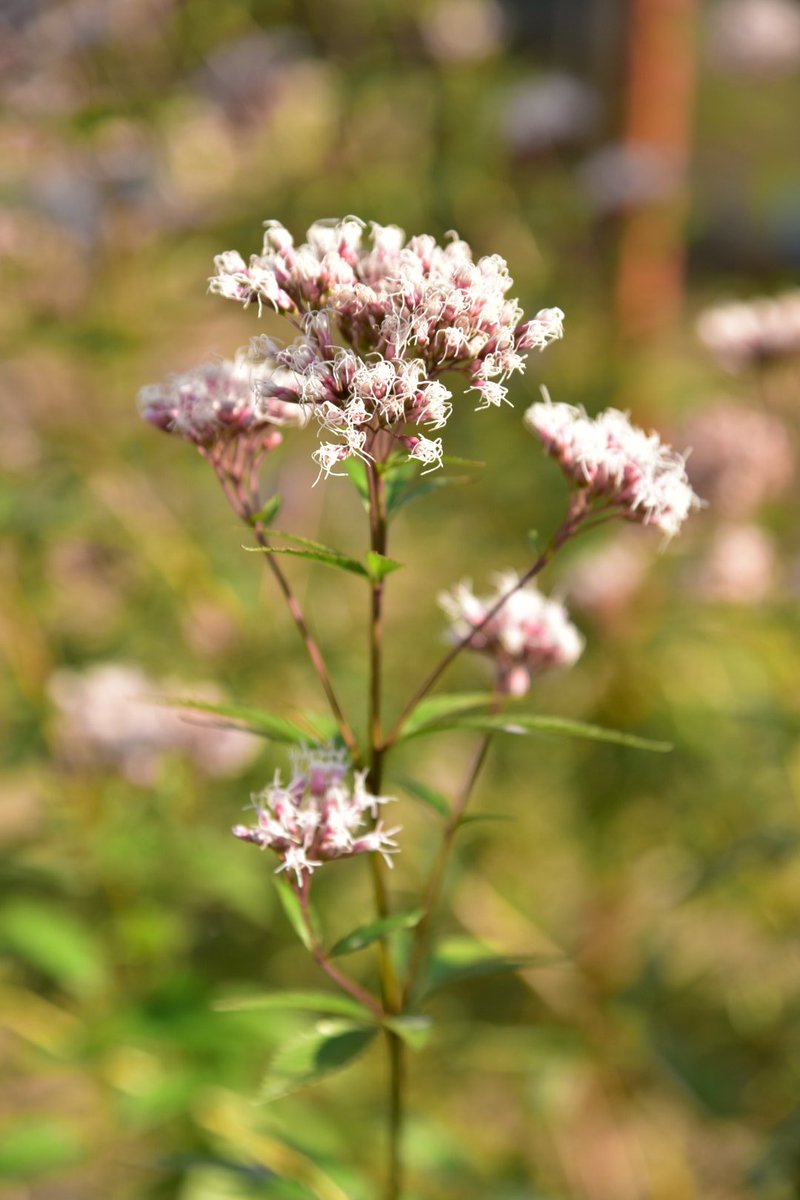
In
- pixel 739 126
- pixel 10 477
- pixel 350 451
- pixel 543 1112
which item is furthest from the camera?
pixel 739 126

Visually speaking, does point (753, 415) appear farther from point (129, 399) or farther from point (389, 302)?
point (389, 302)

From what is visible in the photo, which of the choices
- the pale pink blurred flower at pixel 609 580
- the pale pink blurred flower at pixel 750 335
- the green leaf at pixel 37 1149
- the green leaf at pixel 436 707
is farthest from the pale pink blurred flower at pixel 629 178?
the green leaf at pixel 37 1149

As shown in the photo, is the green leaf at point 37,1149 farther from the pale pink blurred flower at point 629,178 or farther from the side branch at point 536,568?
the pale pink blurred flower at point 629,178

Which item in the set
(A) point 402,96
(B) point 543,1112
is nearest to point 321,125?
(A) point 402,96

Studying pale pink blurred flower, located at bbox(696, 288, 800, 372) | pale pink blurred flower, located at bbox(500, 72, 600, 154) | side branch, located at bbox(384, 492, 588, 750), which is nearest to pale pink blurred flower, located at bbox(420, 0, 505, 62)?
pale pink blurred flower, located at bbox(500, 72, 600, 154)

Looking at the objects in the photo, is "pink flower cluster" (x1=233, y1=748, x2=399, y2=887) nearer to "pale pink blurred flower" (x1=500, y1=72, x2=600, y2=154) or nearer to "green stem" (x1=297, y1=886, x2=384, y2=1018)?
"green stem" (x1=297, y1=886, x2=384, y2=1018)
